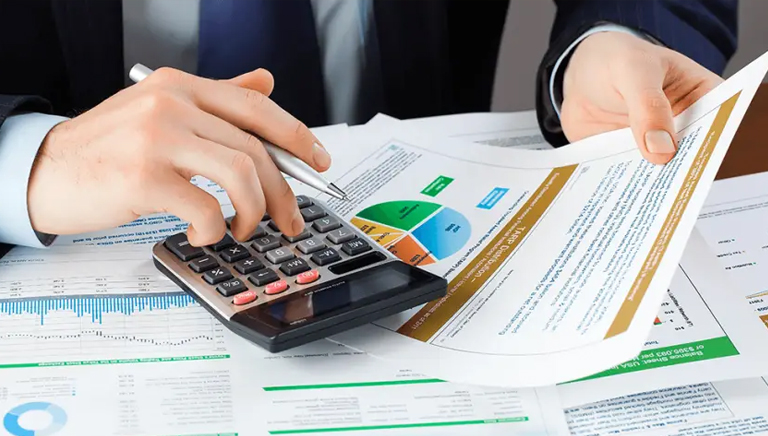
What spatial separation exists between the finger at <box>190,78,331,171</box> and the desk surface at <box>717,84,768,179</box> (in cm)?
36

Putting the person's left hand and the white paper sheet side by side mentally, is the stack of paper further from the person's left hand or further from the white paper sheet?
the white paper sheet

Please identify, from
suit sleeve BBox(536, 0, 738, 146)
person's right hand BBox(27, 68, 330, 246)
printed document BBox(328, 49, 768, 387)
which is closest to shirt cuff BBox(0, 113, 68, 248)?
person's right hand BBox(27, 68, 330, 246)

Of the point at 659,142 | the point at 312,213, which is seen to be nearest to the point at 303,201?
the point at 312,213

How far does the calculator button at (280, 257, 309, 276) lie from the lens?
50cm

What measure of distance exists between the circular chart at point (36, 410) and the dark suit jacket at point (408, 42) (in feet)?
0.79

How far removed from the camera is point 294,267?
19.6 inches

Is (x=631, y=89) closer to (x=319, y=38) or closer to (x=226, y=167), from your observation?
(x=226, y=167)

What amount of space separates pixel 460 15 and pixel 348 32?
190 mm

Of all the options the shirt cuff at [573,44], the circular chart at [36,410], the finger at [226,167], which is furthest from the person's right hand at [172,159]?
the shirt cuff at [573,44]

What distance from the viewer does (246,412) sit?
0.42 m

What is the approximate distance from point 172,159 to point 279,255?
0.28ft

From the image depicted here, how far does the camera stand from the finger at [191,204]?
50 centimetres

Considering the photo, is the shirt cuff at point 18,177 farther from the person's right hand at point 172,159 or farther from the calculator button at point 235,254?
the calculator button at point 235,254

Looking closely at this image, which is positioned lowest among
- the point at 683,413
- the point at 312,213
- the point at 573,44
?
the point at 683,413
